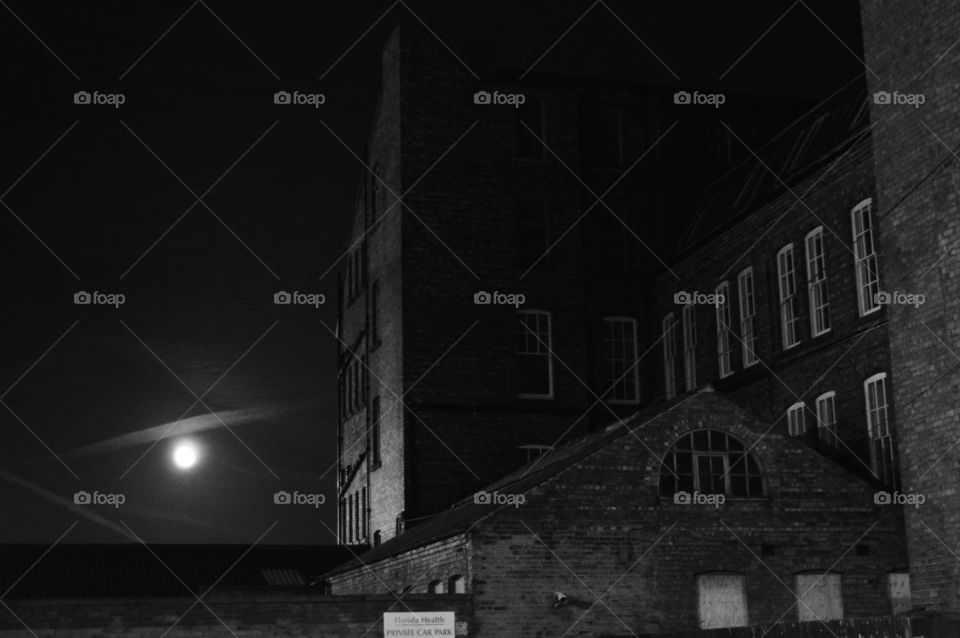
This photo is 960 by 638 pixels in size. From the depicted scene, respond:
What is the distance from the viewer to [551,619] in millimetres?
20344

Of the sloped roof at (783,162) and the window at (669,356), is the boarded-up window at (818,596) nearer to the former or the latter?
the sloped roof at (783,162)

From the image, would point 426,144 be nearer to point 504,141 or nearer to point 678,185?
point 504,141

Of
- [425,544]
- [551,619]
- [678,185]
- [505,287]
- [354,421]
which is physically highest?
[678,185]

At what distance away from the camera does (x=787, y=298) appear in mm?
26219

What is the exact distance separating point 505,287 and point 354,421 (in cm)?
647

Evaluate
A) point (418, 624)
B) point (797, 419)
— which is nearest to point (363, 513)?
point (797, 419)

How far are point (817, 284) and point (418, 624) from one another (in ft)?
34.2

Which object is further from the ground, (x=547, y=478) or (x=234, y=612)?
(x=547, y=478)

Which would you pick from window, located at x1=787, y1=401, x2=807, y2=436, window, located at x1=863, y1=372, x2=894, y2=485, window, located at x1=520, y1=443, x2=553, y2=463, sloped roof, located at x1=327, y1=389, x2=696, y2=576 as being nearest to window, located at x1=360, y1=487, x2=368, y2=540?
sloped roof, located at x1=327, y1=389, x2=696, y2=576

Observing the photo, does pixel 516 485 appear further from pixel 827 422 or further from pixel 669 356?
pixel 669 356

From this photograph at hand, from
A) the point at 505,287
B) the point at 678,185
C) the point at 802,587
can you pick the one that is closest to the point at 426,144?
the point at 505,287

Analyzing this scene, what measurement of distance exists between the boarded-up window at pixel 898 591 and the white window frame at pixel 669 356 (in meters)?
10.1

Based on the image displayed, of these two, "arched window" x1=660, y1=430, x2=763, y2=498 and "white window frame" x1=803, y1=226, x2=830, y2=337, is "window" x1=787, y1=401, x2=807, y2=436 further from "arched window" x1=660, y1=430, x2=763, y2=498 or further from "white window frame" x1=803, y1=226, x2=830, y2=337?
"arched window" x1=660, y1=430, x2=763, y2=498

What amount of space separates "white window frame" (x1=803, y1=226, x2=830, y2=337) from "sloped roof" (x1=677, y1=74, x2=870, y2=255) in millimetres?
1263
